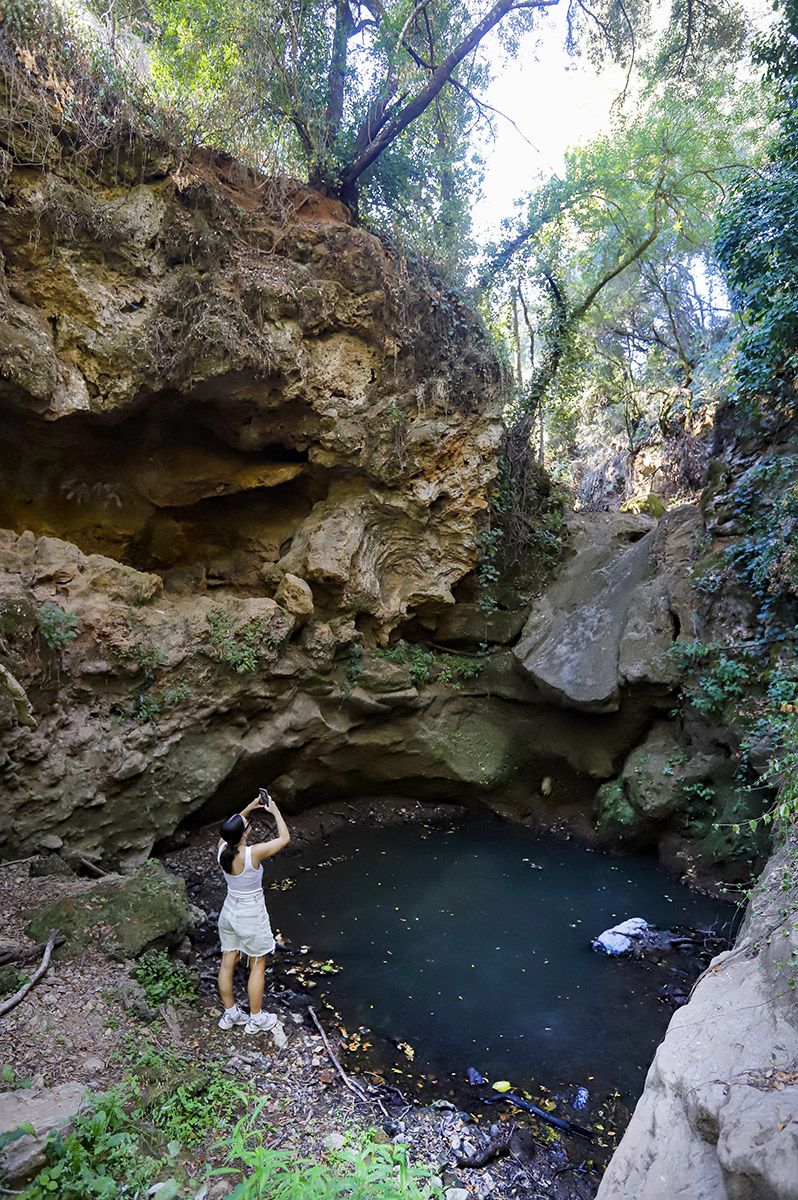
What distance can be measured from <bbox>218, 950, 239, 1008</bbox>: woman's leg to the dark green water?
3.45 ft

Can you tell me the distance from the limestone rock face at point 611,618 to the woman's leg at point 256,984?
5904mm

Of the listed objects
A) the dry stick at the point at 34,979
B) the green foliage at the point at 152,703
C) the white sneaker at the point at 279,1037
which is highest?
the green foliage at the point at 152,703

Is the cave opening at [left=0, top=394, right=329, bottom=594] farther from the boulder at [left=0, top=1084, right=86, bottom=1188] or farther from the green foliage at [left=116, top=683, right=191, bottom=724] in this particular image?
the boulder at [left=0, top=1084, right=86, bottom=1188]

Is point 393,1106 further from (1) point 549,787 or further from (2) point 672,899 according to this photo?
(1) point 549,787

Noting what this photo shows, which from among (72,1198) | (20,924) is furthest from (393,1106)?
(20,924)

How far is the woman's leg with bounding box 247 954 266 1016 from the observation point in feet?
15.7

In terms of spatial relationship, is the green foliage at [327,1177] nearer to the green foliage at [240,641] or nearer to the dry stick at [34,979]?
the dry stick at [34,979]

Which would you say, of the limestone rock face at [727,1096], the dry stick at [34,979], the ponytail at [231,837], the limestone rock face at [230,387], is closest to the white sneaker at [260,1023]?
the ponytail at [231,837]

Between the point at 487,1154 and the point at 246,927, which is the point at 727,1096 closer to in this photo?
the point at 487,1154

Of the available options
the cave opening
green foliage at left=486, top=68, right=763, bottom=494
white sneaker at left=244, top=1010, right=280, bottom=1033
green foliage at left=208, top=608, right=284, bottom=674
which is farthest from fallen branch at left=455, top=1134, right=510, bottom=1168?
green foliage at left=486, top=68, right=763, bottom=494

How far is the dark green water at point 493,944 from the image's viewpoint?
16.8 feet

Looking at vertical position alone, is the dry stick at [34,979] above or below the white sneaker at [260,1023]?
above

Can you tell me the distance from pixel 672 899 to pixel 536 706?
11.0ft

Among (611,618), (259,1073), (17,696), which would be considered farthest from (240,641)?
(611,618)
